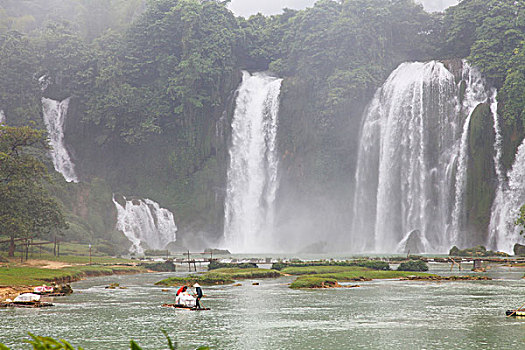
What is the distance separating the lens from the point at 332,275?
152 feet

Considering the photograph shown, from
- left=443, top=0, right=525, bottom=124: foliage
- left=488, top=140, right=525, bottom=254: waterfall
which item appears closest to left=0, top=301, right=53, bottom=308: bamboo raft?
left=488, top=140, right=525, bottom=254: waterfall

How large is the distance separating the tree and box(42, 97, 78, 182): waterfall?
33661 mm

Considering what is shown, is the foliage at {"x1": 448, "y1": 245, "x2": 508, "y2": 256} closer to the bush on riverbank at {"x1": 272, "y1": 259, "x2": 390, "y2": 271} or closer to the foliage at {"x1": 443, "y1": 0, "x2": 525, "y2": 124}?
the bush on riverbank at {"x1": 272, "y1": 259, "x2": 390, "y2": 271}

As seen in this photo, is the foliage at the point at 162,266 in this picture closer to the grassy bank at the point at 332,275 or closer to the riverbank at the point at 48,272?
the riverbank at the point at 48,272

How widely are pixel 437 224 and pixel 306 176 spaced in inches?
804

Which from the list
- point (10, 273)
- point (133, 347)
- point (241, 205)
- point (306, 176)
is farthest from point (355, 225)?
point (133, 347)

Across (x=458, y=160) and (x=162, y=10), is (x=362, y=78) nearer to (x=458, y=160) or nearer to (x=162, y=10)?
(x=458, y=160)

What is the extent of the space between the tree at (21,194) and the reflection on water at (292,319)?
556 inches

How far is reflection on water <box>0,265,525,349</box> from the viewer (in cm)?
2311

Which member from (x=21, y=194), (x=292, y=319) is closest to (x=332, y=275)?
(x=292, y=319)

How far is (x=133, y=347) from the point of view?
6.53m

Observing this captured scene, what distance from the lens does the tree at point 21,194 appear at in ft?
171

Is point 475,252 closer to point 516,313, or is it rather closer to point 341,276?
point 341,276

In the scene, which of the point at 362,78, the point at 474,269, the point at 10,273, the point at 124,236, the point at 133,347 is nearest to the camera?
the point at 133,347
